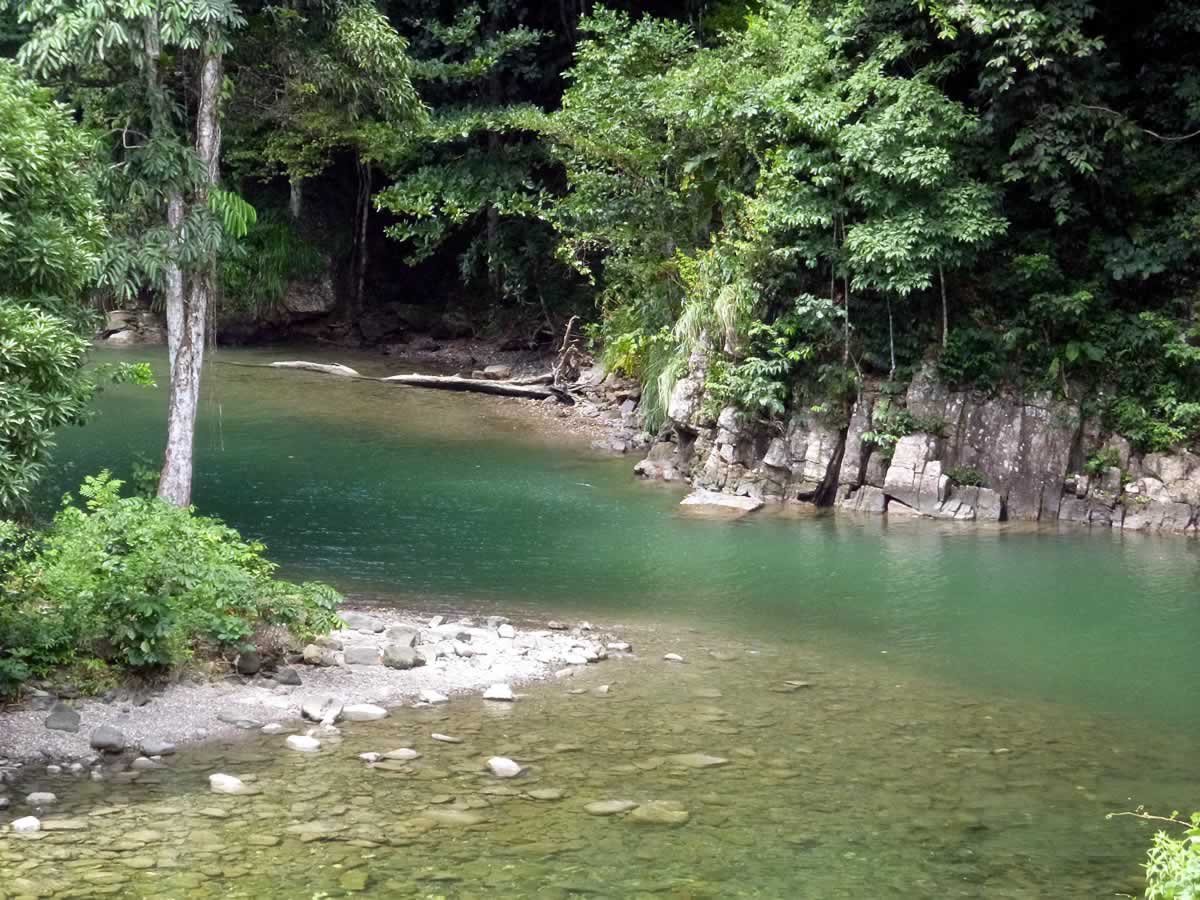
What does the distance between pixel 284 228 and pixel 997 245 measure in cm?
2048

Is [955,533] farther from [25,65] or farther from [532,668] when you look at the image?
[25,65]

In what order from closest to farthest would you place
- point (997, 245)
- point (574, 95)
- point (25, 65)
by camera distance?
1. point (25, 65)
2. point (997, 245)
3. point (574, 95)

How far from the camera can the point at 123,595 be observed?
9148 mm

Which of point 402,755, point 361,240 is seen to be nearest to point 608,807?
point 402,755

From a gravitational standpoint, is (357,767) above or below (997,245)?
below

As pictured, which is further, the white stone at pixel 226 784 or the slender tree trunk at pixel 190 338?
the slender tree trunk at pixel 190 338

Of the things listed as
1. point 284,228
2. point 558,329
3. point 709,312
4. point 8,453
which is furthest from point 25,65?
point 284,228

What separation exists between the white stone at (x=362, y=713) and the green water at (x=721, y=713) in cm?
18

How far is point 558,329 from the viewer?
3077 cm

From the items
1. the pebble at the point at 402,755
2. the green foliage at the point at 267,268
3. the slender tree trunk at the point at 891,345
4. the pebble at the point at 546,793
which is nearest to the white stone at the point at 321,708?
the pebble at the point at 402,755

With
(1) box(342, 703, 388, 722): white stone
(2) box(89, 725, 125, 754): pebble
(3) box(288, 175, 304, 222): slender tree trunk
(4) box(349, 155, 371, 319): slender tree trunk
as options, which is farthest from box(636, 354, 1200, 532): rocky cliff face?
(3) box(288, 175, 304, 222): slender tree trunk

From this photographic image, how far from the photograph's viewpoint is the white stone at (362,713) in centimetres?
946

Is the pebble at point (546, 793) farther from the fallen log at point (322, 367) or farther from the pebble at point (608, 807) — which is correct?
the fallen log at point (322, 367)

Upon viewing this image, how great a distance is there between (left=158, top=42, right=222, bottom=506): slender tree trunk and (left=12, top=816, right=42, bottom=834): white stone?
739 centimetres
